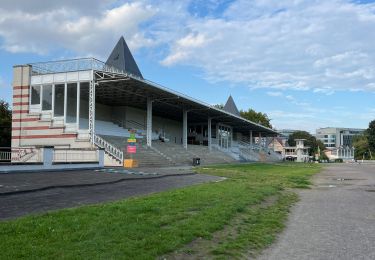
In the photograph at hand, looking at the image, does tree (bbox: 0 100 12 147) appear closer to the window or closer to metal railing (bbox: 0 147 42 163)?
the window

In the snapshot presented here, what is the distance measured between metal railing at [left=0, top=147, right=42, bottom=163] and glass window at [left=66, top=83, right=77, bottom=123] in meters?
11.4

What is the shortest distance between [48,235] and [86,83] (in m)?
33.6

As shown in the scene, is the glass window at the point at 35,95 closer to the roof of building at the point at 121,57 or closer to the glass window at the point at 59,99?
the glass window at the point at 59,99

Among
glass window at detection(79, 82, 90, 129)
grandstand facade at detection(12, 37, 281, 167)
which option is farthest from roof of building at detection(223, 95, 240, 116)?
glass window at detection(79, 82, 90, 129)

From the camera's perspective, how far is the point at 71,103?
4109cm

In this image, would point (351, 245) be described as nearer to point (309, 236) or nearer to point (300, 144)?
point (309, 236)

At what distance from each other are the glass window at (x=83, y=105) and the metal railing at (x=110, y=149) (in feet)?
10.2

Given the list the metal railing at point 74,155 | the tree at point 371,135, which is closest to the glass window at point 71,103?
the metal railing at point 74,155

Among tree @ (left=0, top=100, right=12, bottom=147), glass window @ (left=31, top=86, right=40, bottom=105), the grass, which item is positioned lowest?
the grass

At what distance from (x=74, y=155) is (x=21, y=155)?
344cm

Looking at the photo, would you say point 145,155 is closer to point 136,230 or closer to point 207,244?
point 136,230

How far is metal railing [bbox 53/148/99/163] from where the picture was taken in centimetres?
2691

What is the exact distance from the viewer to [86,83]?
129 feet

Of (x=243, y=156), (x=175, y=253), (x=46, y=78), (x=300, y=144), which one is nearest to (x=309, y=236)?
(x=175, y=253)
